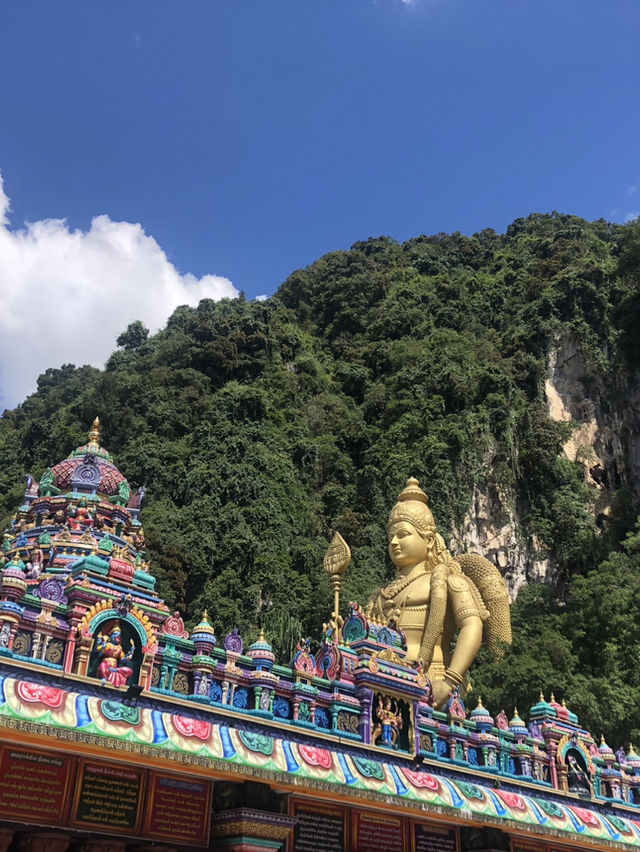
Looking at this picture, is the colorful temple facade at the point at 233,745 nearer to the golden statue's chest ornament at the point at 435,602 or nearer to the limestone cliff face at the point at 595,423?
the golden statue's chest ornament at the point at 435,602

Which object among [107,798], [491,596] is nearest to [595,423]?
[491,596]

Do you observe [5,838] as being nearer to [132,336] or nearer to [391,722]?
[391,722]

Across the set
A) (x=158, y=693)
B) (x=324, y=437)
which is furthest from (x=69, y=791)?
(x=324, y=437)

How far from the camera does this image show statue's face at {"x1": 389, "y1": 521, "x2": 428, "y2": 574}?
13.5 m

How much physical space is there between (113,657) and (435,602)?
249 inches

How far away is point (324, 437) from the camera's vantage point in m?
34.9

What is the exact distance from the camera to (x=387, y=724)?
9.02 meters

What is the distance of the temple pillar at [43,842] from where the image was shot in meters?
6.53

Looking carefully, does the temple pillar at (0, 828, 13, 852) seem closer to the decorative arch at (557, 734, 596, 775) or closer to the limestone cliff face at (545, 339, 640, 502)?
the decorative arch at (557, 734, 596, 775)

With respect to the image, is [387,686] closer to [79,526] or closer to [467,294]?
[79,526]

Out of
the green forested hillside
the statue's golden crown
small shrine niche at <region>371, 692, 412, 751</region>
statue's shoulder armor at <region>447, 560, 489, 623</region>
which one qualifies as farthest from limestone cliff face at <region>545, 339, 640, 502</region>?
small shrine niche at <region>371, 692, 412, 751</region>

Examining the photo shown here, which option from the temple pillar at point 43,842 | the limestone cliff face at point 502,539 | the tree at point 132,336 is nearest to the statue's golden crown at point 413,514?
the temple pillar at point 43,842

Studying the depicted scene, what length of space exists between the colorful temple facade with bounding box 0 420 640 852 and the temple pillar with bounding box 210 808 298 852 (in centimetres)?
1

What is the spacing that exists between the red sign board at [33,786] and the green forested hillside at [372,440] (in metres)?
12.7
